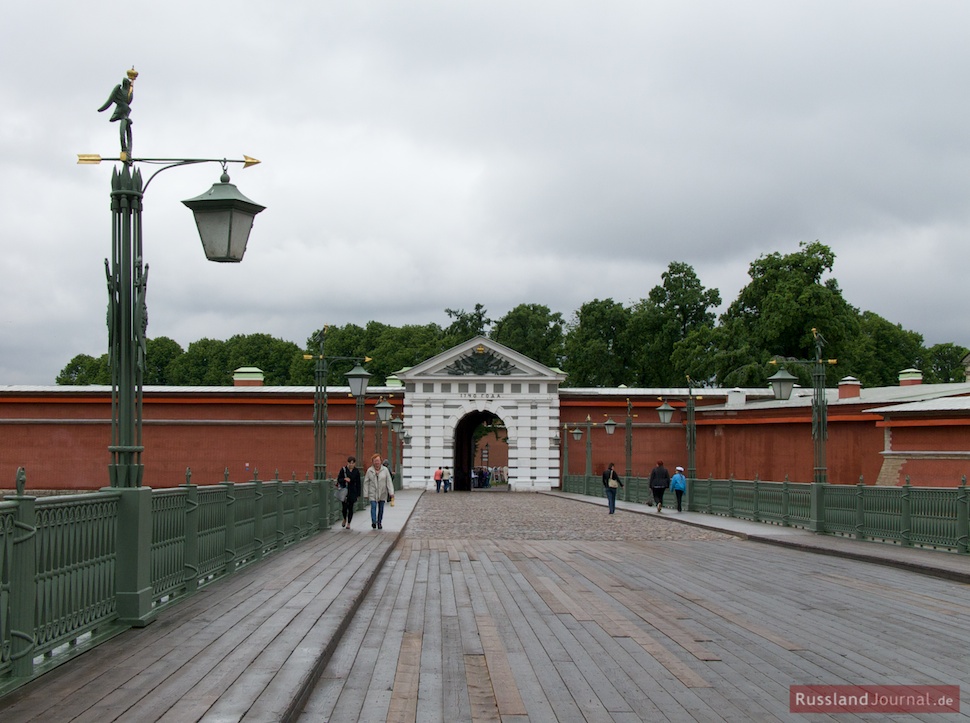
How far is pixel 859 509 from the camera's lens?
70.9 ft

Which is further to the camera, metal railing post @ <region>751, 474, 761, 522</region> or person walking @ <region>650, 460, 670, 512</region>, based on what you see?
person walking @ <region>650, 460, 670, 512</region>

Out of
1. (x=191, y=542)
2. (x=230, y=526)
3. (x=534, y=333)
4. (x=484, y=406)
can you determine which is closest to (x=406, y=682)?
(x=191, y=542)

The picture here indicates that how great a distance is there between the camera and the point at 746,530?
2395 cm

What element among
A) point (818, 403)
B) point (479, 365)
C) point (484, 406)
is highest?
point (479, 365)

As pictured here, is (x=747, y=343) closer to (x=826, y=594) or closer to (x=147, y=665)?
(x=826, y=594)

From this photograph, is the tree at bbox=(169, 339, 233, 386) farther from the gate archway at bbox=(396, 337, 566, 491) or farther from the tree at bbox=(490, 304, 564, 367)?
the gate archway at bbox=(396, 337, 566, 491)

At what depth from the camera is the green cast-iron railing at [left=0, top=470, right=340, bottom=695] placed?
21.7 feet

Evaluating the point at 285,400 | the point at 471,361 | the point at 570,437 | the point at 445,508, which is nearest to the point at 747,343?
the point at 570,437

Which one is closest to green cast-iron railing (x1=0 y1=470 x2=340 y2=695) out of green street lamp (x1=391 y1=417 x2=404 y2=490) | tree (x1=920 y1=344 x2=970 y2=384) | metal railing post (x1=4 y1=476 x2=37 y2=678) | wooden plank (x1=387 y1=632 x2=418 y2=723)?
metal railing post (x1=4 y1=476 x2=37 y2=678)

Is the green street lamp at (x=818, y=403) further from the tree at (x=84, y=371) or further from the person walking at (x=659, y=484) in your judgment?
the tree at (x=84, y=371)

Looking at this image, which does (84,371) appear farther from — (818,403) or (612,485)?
(818,403)

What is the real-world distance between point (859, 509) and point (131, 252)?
16.3 metres

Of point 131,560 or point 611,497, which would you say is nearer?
point 131,560

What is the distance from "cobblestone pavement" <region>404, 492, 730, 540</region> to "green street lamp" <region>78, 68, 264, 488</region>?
47.8ft
